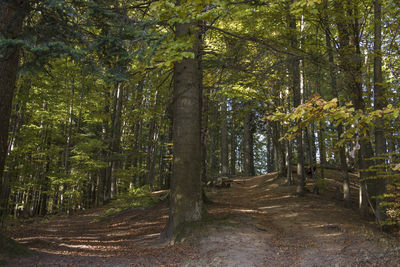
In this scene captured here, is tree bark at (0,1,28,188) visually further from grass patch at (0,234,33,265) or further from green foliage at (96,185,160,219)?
green foliage at (96,185,160,219)

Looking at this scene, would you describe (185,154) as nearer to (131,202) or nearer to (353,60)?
(353,60)

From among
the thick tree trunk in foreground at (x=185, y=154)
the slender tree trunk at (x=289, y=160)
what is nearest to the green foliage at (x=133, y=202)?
the thick tree trunk in foreground at (x=185, y=154)

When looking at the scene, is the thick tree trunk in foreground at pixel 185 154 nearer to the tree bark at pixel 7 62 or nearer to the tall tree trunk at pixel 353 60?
the tree bark at pixel 7 62

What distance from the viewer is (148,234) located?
8492mm

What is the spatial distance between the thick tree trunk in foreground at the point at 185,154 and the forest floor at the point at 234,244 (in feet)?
1.69

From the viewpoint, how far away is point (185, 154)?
7.25 m

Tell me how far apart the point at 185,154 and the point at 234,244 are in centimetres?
252

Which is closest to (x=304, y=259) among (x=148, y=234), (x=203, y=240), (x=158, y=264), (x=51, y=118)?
(x=203, y=240)

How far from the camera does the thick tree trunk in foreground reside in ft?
23.3

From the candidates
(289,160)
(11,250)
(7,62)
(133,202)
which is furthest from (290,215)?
(7,62)

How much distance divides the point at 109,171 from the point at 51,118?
4507mm

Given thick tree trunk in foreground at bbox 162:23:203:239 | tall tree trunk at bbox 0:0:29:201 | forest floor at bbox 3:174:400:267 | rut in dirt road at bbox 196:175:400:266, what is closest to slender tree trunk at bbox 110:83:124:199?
forest floor at bbox 3:174:400:267

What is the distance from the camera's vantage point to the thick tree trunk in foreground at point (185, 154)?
7094 millimetres

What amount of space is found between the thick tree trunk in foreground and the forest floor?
52 centimetres
